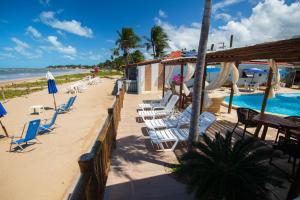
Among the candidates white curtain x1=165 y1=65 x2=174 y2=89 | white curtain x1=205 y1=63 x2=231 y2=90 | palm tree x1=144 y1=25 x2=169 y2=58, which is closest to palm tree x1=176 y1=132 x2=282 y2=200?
white curtain x1=205 y1=63 x2=231 y2=90

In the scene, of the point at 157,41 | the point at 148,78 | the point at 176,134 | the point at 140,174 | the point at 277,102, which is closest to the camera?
the point at 140,174

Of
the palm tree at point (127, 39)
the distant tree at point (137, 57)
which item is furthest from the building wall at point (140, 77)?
the distant tree at point (137, 57)

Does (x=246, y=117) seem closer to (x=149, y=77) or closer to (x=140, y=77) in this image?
(x=140, y=77)

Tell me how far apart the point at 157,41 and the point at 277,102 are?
75.4ft

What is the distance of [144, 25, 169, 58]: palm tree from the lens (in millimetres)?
30695

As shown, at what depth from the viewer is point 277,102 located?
13.7 meters

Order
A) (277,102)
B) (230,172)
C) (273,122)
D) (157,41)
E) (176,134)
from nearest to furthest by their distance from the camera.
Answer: (230,172), (273,122), (176,134), (277,102), (157,41)

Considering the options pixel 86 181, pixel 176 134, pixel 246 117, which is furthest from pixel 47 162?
pixel 246 117

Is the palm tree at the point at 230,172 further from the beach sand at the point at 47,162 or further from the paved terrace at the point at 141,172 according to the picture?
the beach sand at the point at 47,162

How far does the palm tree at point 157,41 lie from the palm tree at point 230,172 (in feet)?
102

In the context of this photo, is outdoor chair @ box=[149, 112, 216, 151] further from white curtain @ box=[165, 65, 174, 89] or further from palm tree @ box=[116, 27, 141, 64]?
palm tree @ box=[116, 27, 141, 64]

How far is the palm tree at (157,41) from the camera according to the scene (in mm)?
30695

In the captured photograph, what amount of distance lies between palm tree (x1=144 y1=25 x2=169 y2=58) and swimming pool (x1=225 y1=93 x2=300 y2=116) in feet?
65.2

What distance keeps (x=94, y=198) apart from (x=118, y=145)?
2.37 meters
